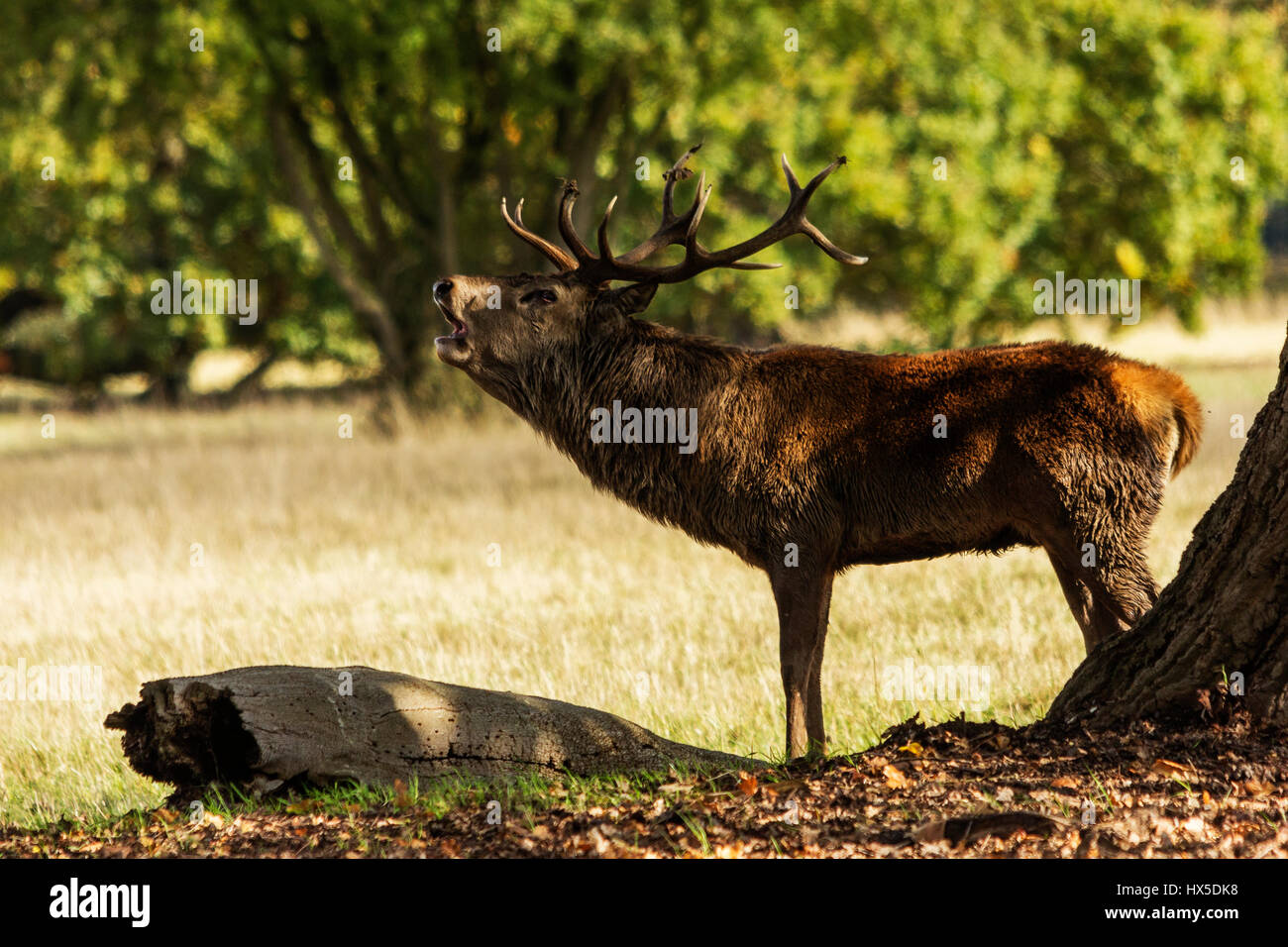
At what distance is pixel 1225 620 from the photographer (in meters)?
5.09

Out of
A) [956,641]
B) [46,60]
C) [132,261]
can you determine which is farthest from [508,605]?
[132,261]

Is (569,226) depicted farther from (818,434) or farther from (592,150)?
(592,150)

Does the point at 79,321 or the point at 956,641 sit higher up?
the point at 79,321

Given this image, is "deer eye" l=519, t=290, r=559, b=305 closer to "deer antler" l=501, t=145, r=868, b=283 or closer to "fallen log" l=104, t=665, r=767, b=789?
"deer antler" l=501, t=145, r=868, b=283

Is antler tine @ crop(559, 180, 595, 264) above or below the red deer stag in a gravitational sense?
above

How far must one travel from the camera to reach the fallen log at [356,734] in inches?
215

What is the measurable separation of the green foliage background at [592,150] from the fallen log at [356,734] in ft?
33.1

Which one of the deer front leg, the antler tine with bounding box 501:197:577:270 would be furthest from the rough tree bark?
the antler tine with bounding box 501:197:577:270

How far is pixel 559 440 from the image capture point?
7.01 meters

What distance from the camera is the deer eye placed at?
6855 mm

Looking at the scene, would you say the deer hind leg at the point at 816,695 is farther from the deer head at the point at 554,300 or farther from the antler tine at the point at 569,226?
the antler tine at the point at 569,226

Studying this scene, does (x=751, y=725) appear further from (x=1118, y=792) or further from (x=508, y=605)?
(x=508, y=605)

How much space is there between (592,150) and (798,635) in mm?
14544
